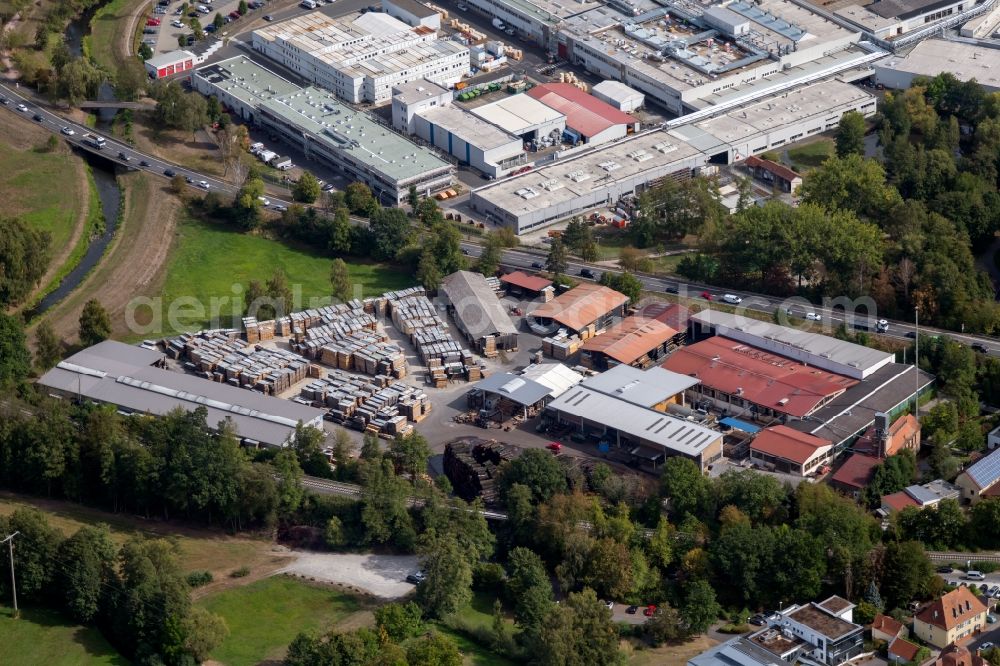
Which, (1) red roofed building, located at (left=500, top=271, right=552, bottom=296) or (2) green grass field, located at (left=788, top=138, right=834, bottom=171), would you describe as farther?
(2) green grass field, located at (left=788, top=138, right=834, bottom=171)

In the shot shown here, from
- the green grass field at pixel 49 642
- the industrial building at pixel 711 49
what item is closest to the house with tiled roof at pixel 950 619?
the green grass field at pixel 49 642

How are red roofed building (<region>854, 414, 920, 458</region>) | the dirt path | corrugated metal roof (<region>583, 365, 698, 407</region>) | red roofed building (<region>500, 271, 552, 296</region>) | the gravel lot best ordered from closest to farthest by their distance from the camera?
the gravel lot
red roofed building (<region>854, 414, 920, 458</region>)
corrugated metal roof (<region>583, 365, 698, 407</region>)
the dirt path
red roofed building (<region>500, 271, 552, 296</region>)

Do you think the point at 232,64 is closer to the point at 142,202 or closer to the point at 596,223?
the point at 142,202

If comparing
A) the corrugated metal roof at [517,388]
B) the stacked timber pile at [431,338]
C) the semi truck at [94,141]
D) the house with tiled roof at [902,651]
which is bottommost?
the stacked timber pile at [431,338]

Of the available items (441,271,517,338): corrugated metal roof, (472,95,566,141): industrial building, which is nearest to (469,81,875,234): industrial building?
(472,95,566,141): industrial building

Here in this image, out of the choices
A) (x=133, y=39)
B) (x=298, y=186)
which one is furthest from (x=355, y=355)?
(x=133, y=39)

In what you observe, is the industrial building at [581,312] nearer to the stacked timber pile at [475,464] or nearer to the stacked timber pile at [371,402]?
the stacked timber pile at [371,402]

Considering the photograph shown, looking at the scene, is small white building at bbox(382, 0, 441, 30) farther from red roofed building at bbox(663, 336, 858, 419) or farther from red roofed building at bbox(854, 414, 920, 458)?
red roofed building at bbox(854, 414, 920, 458)
